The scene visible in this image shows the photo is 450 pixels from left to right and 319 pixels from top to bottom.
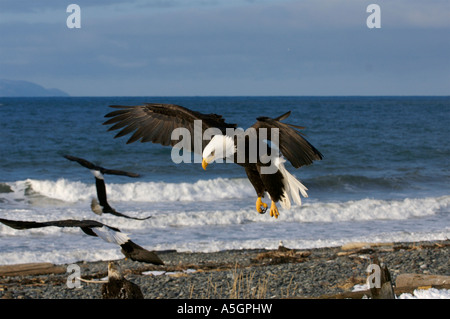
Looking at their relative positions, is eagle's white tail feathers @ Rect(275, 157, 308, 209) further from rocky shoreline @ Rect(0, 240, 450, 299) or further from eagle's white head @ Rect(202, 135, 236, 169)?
rocky shoreline @ Rect(0, 240, 450, 299)

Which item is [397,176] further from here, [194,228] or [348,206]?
[194,228]

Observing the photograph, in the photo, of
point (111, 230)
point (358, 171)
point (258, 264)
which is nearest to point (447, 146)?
point (358, 171)

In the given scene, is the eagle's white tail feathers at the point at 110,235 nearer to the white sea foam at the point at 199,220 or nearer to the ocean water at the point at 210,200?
the ocean water at the point at 210,200

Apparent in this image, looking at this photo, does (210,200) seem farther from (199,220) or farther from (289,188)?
(289,188)

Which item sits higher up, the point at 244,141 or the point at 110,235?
the point at 244,141

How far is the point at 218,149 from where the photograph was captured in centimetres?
499

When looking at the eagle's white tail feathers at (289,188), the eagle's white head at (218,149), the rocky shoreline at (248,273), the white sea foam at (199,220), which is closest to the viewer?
the eagle's white head at (218,149)

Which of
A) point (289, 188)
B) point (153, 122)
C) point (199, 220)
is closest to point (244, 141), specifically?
point (289, 188)

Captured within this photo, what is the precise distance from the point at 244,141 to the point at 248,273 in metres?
3.53

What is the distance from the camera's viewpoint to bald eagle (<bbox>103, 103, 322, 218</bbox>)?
5.06 metres

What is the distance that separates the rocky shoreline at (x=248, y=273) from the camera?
24.2 ft

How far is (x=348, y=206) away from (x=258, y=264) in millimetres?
5694

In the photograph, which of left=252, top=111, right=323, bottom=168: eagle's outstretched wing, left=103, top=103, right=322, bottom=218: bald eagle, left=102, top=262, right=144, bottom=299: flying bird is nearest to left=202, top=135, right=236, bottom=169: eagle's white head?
left=103, top=103, right=322, bottom=218: bald eagle

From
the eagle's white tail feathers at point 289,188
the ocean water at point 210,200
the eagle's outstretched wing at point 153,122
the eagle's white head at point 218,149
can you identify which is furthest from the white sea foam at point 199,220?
the eagle's white head at point 218,149
